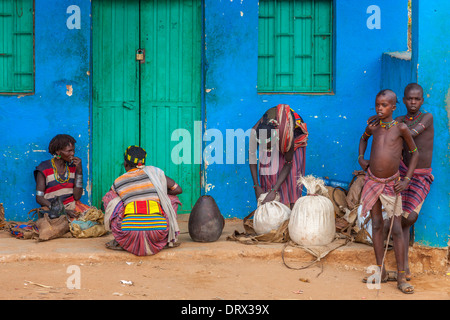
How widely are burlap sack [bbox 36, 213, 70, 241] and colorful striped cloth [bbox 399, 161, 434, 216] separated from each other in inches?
138

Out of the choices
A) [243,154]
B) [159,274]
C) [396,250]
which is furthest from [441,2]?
[159,274]

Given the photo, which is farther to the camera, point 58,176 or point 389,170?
point 58,176

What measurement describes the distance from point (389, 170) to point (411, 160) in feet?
0.66

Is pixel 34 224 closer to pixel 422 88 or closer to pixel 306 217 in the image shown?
pixel 306 217

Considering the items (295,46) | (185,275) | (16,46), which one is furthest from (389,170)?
(16,46)

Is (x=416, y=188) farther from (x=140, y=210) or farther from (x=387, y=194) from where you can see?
(x=140, y=210)

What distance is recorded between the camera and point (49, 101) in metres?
7.53

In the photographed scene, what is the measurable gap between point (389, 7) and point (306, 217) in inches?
121

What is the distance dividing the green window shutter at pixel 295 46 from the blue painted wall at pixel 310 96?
0.18 m

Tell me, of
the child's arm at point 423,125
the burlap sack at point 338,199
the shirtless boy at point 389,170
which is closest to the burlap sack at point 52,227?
the burlap sack at point 338,199

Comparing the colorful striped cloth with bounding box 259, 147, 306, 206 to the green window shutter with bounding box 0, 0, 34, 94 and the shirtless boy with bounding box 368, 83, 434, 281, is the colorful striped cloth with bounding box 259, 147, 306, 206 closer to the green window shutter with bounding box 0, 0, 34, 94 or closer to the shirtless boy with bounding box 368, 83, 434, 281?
the shirtless boy with bounding box 368, 83, 434, 281

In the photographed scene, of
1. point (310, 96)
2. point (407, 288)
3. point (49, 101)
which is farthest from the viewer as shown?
point (310, 96)

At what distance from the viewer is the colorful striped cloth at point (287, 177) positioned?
6750mm

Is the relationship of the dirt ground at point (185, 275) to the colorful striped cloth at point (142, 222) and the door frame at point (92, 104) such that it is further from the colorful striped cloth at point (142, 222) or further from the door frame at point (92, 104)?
the door frame at point (92, 104)
